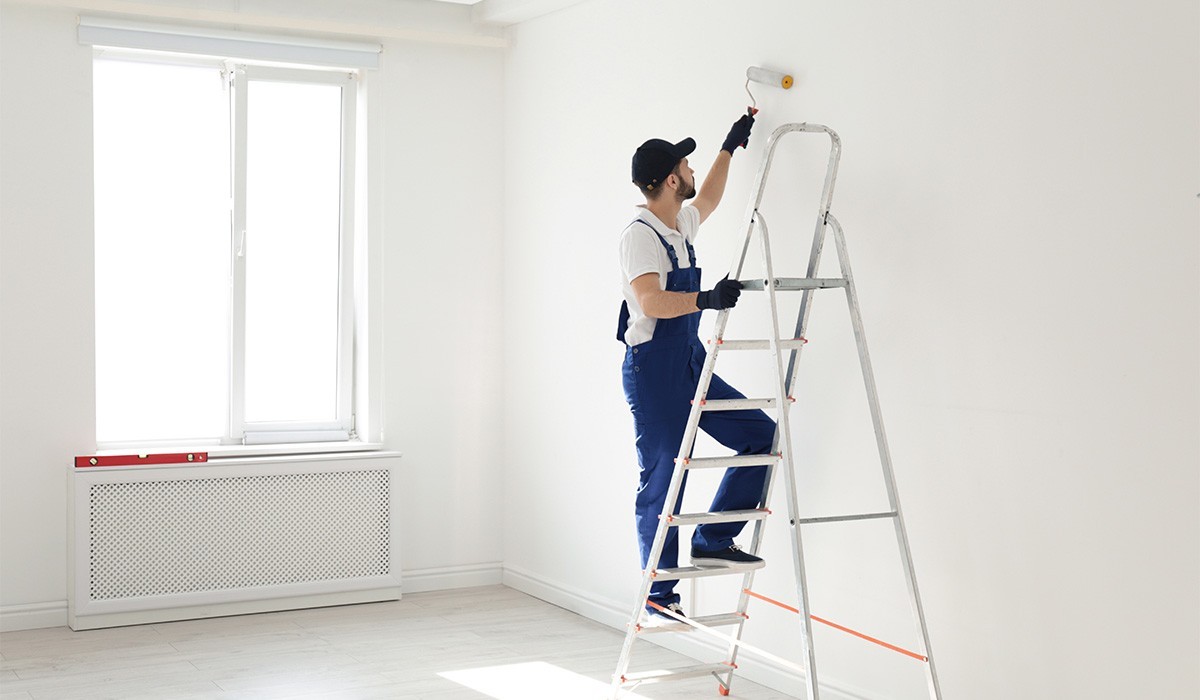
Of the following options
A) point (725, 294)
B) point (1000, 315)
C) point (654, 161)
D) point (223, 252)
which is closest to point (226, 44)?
point (223, 252)

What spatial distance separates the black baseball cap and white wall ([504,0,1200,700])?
46 cm

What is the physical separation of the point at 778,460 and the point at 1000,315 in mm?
790

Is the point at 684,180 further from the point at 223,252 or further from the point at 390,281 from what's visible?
the point at 223,252

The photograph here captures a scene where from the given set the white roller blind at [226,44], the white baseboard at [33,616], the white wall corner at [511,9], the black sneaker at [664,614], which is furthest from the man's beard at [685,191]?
the white baseboard at [33,616]

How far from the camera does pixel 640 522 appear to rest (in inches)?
159

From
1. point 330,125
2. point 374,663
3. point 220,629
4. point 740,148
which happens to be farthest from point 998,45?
point 220,629

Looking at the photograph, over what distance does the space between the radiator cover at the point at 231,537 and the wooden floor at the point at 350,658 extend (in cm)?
11

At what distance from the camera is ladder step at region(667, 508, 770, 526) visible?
360 cm

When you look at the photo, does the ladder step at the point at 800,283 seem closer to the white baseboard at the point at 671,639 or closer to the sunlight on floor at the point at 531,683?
the white baseboard at the point at 671,639

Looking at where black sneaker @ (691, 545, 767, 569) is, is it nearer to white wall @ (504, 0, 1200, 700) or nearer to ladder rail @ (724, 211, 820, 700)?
ladder rail @ (724, 211, 820, 700)

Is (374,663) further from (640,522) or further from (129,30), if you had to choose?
(129,30)

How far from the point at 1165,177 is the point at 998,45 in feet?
2.16

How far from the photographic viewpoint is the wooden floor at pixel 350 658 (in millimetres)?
4234

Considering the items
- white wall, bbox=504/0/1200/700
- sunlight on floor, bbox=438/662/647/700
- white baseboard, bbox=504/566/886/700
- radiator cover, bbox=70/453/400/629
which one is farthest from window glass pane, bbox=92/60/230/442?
white wall, bbox=504/0/1200/700
